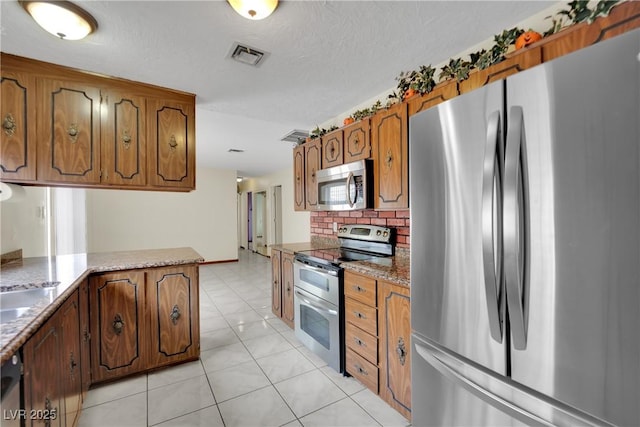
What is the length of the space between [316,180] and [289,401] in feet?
6.65

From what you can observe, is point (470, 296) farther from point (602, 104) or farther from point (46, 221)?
point (46, 221)

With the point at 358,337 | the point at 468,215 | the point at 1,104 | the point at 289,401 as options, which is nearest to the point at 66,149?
the point at 1,104

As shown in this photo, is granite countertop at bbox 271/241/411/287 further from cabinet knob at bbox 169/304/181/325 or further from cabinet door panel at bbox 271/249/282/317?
cabinet knob at bbox 169/304/181/325

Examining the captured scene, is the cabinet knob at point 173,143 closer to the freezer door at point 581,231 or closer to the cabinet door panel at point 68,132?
the cabinet door panel at point 68,132

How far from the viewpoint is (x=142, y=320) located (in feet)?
7.33

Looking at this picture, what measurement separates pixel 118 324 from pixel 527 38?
10.5 feet

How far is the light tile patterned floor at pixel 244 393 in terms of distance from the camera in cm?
178

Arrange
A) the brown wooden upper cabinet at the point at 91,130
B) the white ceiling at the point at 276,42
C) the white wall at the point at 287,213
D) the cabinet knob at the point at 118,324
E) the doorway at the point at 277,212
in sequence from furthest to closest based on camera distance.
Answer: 1. the doorway at the point at 277,212
2. the white wall at the point at 287,213
3. the cabinet knob at the point at 118,324
4. the brown wooden upper cabinet at the point at 91,130
5. the white ceiling at the point at 276,42

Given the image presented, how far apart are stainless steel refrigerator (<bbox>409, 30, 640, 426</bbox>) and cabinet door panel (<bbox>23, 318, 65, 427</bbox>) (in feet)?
5.22

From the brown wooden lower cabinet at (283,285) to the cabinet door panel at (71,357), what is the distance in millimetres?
1722

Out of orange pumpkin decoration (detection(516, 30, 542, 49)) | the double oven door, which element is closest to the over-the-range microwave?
the double oven door

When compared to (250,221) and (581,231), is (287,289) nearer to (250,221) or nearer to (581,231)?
(581,231)

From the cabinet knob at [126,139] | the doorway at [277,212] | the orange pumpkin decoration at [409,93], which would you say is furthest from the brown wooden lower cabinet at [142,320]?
the doorway at [277,212]

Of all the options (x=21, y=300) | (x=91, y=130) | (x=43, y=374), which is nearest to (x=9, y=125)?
(x=91, y=130)
